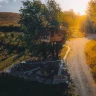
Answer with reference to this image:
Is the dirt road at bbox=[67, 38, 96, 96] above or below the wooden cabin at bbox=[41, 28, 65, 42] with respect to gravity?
below

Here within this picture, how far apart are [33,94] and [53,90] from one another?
254 cm

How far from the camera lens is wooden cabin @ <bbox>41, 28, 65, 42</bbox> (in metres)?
42.6

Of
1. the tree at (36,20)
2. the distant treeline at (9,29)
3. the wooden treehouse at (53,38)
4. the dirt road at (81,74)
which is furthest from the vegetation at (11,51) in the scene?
the distant treeline at (9,29)

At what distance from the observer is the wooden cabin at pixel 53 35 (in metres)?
42.6

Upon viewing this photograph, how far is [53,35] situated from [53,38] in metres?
1.40

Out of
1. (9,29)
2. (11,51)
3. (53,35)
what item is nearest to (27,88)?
(53,35)

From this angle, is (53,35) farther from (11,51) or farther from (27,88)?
(27,88)

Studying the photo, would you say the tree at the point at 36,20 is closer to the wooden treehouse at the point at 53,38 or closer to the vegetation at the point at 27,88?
the wooden treehouse at the point at 53,38

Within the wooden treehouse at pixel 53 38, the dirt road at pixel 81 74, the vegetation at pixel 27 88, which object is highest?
the wooden treehouse at pixel 53 38

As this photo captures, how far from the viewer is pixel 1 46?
60500mm

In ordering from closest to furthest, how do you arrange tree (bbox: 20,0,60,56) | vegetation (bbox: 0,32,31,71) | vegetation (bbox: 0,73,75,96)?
1. vegetation (bbox: 0,73,75,96)
2. tree (bbox: 20,0,60,56)
3. vegetation (bbox: 0,32,31,71)

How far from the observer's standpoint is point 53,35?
4641cm

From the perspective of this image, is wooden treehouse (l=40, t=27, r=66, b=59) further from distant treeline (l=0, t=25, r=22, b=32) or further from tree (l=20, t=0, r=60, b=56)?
distant treeline (l=0, t=25, r=22, b=32)

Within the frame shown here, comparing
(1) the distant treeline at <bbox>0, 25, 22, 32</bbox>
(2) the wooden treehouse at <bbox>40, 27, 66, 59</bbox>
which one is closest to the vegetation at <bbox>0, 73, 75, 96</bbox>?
(2) the wooden treehouse at <bbox>40, 27, 66, 59</bbox>
